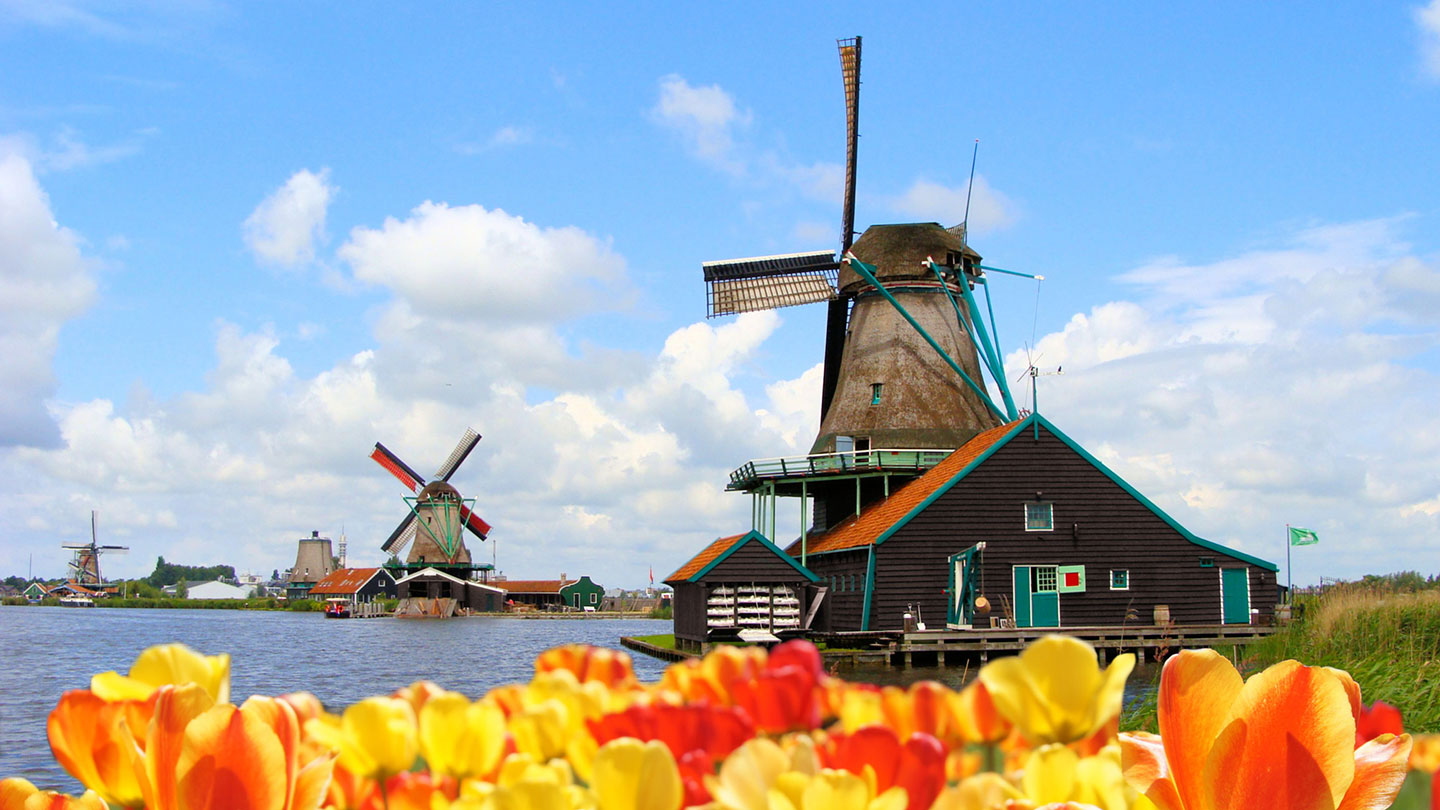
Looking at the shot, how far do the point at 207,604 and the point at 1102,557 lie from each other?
89.4 m

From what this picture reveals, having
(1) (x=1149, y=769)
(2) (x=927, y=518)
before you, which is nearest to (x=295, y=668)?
(2) (x=927, y=518)

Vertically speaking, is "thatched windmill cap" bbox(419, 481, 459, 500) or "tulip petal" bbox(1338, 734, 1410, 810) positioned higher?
"thatched windmill cap" bbox(419, 481, 459, 500)

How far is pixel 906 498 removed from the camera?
2488 cm

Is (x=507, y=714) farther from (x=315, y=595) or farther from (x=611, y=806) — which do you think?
(x=315, y=595)

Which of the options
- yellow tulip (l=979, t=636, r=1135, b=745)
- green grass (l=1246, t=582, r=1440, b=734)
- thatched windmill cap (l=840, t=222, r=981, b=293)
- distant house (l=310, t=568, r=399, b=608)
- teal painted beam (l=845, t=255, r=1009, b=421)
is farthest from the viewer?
distant house (l=310, t=568, r=399, b=608)

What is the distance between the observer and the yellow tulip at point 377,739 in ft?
2.91

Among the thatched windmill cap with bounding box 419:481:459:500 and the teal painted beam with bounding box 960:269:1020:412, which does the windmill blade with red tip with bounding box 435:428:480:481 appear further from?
the teal painted beam with bounding box 960:269:1020:412

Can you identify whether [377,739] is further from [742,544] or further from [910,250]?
[910,250]

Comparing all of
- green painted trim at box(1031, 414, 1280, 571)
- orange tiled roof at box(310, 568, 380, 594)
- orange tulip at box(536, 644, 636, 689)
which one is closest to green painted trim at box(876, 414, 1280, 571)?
green painted trim at box(1031, 414, 1280, 571)

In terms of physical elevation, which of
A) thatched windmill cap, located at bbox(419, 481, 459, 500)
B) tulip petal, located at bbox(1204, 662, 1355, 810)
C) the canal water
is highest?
thatched windmill cap, located at bbox(419, 481, 459, 500)

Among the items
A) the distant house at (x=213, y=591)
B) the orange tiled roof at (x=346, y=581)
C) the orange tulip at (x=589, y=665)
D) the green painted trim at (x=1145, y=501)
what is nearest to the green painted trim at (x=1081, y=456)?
the green painted trim at (x=1145, y=501)

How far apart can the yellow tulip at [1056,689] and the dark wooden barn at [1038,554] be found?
2245 centimetres

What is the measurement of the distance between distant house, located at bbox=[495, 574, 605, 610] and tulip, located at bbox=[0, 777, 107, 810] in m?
A: 79.0

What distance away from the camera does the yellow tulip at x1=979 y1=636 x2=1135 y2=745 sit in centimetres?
87
